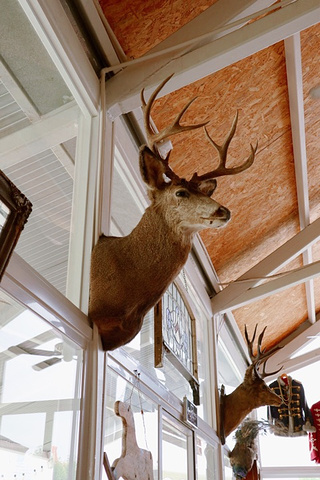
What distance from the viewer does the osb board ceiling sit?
12.4 feet

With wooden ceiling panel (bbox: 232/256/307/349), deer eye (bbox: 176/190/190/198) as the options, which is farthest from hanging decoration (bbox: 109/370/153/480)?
wooden ceiling panel (bbox: 232/256/307/349)

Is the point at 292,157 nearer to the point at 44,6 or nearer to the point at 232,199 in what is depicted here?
the point at 232,199

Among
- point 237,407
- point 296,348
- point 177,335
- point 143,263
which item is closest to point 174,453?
point 177,335

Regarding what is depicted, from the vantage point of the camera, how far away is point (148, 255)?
2.73 meters

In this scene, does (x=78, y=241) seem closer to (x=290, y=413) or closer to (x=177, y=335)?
(x=177, y=335)

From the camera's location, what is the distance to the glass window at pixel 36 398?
6.45ft

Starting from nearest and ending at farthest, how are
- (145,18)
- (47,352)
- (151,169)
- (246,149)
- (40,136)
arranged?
(47,352) → (40,136) → (151,169) → (145,18) → (246,149)

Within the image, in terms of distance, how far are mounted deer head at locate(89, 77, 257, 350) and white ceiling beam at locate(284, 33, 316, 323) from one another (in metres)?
1.97

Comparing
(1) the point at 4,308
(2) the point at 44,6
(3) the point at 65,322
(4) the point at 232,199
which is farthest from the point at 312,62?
(1) the point at 4,308

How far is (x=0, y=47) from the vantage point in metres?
2.45

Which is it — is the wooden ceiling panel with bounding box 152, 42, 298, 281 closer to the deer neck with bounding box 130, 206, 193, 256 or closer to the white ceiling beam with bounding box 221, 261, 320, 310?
the white ceiling beam with bounding box 221, 261, 320, 310

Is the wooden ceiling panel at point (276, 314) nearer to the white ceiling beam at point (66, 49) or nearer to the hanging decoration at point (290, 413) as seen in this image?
the hanging decoration at point (290, 413)

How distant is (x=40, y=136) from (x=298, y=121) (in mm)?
2943

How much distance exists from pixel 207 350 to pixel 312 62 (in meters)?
3.06
